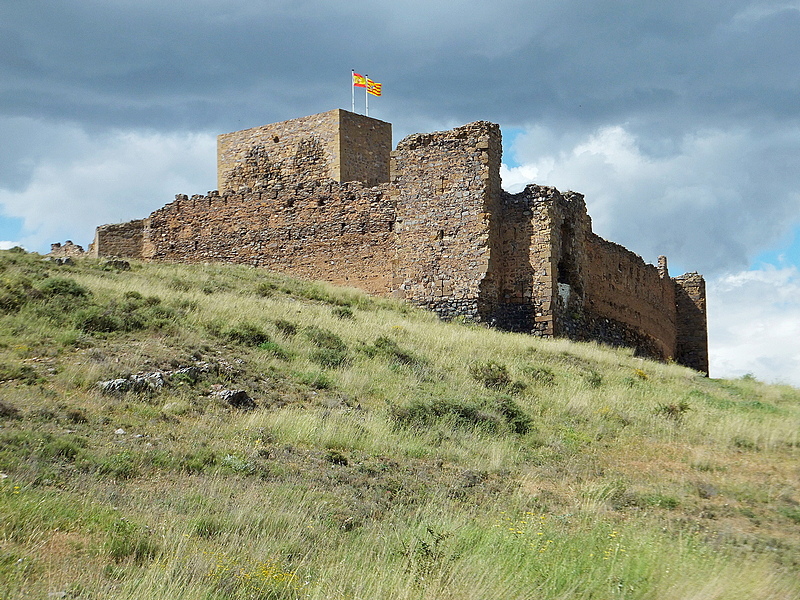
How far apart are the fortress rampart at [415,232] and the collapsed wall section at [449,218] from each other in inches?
1.1

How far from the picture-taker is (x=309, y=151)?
86.5 feet

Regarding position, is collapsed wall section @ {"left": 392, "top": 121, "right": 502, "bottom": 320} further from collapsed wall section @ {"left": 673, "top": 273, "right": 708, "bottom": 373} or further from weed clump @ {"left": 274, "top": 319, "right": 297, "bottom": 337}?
collapsed wall section @ {"left": 673, "top": 273, "right": 708, "bottom": 373}

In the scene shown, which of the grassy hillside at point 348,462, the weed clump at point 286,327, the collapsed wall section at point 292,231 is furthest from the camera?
the collapsed wall section at point 292,231

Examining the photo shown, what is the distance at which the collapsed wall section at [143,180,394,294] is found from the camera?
2155 cm

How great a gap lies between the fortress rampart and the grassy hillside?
122 inches

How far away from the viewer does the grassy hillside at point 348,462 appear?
580 cm

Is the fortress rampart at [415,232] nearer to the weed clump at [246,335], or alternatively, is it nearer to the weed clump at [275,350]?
the weed clump at [246,335]

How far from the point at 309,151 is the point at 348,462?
18641 mm

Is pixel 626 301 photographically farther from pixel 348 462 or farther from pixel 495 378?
pixel 348 462

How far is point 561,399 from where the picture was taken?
43.3 feet

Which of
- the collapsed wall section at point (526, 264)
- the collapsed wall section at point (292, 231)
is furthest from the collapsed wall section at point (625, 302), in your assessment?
the collapsed wall section at point (292, 231)

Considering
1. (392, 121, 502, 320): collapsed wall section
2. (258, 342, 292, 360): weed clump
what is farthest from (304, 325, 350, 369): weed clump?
(392, 121, 502, 320): collapsed wall section

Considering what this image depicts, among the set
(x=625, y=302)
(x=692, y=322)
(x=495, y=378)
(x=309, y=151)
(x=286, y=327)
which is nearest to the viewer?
(x=495, y=378)

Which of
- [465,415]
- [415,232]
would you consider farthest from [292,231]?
[465,415]
